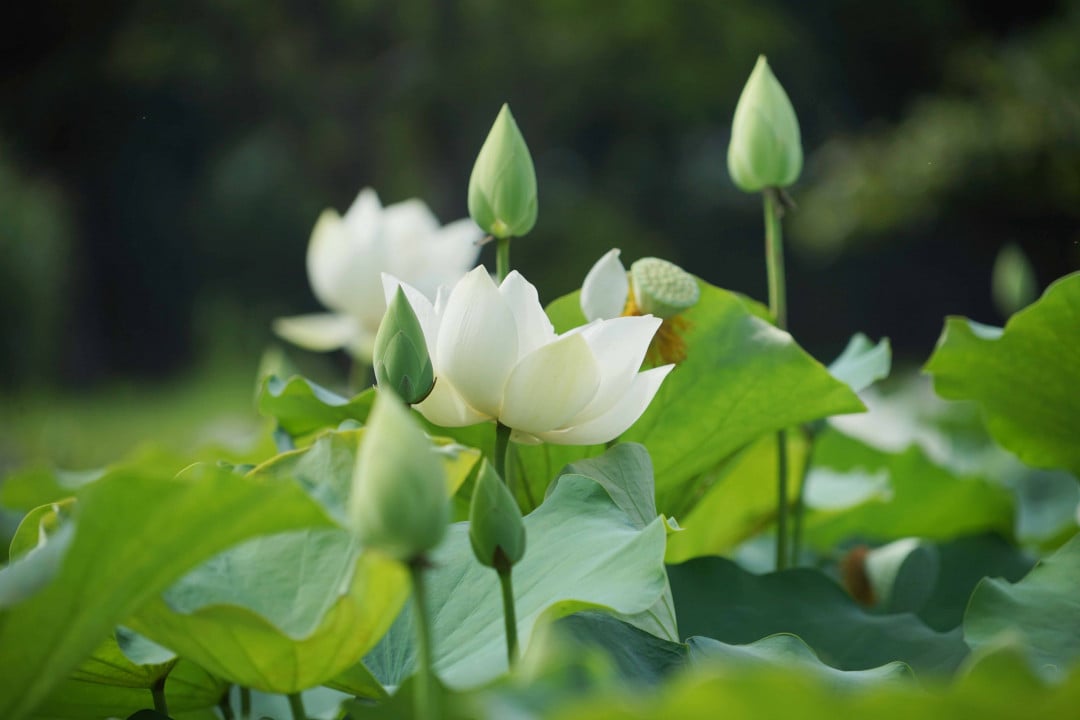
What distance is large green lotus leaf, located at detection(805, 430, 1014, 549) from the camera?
0.85 m

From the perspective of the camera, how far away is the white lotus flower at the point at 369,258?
96 cm

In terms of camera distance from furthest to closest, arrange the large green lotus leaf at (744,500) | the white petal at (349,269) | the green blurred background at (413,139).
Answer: the green blurred background at (413,139) < the white petal at (349,269) < the large green lotus leaf at (744,500)

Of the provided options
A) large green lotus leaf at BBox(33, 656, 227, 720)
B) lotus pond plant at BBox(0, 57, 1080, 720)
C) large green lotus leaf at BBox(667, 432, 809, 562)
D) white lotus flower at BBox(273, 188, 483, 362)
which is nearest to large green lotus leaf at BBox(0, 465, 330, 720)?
lotus pond plant at BBox(0, 57, 1080, 720)

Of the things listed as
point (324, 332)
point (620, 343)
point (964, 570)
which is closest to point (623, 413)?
point (620, 343)

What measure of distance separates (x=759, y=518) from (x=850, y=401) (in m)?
0.25

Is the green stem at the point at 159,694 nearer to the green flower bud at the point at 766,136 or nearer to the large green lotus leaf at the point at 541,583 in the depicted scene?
the large green lotus leaf at the point at 541,583

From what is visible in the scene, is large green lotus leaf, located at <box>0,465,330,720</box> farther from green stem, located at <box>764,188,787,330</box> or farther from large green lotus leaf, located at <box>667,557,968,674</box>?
green stem, located at <box>764,188,787,330</box>

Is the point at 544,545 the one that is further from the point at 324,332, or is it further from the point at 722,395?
the point at 324,332

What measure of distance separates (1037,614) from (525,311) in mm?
255

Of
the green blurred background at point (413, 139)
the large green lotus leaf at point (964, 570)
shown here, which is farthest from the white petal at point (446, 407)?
the green blurred background at point (413, 139)

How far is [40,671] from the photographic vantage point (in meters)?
0.32

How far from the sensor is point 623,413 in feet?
1.49

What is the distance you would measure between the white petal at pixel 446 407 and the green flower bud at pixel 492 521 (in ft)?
0.40

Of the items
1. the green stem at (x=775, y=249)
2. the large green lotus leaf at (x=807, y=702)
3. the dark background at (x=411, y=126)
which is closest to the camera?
the large green lotus leaf at (x=807, y=702)
